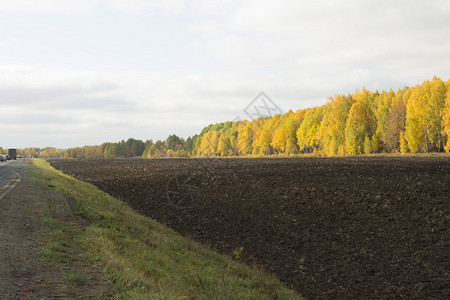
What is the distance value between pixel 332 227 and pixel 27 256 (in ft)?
49.9

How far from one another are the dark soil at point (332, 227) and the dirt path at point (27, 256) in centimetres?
850

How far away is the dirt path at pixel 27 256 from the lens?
7.72 metres

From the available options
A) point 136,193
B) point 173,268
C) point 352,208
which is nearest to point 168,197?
point 136,193

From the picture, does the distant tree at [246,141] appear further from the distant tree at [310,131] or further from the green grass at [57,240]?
the green grass at [57,240]

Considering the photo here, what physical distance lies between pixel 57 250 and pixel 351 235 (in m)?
14.0

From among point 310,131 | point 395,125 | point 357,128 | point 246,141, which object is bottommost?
point 246,141

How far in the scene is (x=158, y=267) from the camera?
11867mm

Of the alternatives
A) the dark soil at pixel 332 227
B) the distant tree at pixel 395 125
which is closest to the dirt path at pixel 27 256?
the dark soil at pixel 332 227

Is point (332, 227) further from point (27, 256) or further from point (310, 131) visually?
point (310, 131)

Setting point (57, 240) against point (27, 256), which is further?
point (57, 240)

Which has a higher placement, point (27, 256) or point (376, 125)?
point (376, 125)

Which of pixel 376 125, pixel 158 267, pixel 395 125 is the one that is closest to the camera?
pixel 158 267

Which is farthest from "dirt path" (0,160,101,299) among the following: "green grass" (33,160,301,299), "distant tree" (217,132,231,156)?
"distant tree" (217,132,231,156)

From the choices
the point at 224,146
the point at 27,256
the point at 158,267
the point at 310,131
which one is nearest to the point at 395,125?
the point at 310,131
